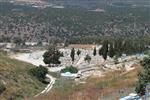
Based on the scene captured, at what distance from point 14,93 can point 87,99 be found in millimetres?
Result: 18899

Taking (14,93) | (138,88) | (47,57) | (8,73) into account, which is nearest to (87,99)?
(138,88)

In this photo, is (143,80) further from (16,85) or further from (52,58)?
(52,58)

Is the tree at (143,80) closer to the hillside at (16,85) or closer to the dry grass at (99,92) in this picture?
the dry grass at (99,92)

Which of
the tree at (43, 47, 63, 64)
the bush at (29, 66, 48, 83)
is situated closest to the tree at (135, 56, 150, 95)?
the bush at (29, 66, 48, 83)

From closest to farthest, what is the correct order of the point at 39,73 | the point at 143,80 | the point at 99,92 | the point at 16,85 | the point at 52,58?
the point at 143,80 < the point at 99,92 < the point at 16,85 < the point at 39,73 < the point at 52,58

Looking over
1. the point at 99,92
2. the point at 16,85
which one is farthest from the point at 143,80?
the point at 16,85

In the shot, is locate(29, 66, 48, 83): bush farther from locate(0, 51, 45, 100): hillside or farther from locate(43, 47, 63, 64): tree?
A: locate(43, 47, 63, 64): tree

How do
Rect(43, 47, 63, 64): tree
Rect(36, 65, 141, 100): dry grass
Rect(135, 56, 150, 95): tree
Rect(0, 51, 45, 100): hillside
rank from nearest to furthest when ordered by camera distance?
Rect(135, 56, 150, 95): tree
Rect(36, 65, 141, 100): dry grass
Rect(0, 51, 45, 100): hillside
Rect(43, 47, 63, 64): tree

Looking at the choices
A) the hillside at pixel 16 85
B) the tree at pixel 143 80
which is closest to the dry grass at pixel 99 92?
the tree at pixel 143 80

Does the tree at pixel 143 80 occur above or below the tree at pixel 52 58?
above

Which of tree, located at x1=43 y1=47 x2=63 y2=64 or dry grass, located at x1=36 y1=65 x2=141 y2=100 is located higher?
dry grass, located at x1=36 y1=65 x2=141 y2=100

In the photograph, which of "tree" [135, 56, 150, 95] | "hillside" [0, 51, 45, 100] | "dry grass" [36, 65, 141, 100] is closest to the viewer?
"tree" [135, 56, 150, 95]

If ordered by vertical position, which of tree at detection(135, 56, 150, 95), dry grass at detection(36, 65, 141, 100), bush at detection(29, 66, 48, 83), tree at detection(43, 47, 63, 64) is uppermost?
tree at detection(135, 56, 150, 95)

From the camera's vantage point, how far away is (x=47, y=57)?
109m
